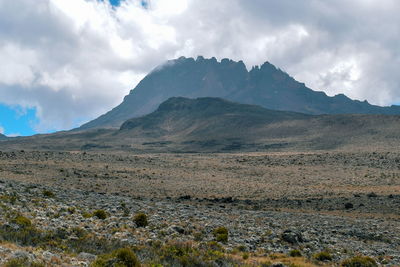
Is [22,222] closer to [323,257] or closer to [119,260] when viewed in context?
[119,260]

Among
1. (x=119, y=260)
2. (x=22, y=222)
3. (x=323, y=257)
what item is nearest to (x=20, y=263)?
(x=119, y=260)

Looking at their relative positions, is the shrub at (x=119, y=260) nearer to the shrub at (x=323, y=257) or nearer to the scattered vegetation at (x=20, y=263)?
the scattered vegetation at (x=20, y=263)

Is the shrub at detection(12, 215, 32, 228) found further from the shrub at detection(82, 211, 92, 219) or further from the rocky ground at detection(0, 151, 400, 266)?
the shrub at detection(82, 211, 92, 219)

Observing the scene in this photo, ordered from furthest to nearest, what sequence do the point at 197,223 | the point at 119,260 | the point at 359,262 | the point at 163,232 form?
the point at 197,223
the point at 163,232
the point at 359,262
the point at 119,260

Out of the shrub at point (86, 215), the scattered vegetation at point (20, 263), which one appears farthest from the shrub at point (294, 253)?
the shrub at point (86, 215)

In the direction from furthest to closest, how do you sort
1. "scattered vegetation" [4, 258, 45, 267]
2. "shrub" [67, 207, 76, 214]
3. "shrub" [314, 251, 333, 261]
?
"shrub" [67, 207, 76, 214], "shrub" [314, 251, 333, 261], "scattered vegetation" [4, 258, 45, 267]

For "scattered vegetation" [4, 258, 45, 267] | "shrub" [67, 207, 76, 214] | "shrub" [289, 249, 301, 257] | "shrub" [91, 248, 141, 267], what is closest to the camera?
"scattered vegetation" [4, 258, 45, 267]

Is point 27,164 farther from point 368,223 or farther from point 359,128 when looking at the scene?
point 359,128

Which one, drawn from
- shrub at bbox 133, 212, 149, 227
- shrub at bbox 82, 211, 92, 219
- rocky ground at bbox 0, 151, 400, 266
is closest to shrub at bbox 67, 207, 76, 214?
rocky ground at bbox 0, 151, 400, 266

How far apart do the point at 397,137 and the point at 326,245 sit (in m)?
120

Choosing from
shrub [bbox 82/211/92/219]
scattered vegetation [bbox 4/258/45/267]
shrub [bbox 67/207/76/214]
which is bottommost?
shrub [bbox 82/211/92/219]

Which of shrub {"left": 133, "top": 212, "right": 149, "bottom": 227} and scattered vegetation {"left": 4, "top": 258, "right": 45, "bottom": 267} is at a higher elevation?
scattered vegetation {"left": 4, "top": 258, "right": 45, "bottom": 267}

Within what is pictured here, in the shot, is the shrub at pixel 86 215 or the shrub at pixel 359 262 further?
the shrub at pixel 86 215

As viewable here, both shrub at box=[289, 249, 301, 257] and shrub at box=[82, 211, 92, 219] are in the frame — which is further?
shrub at box=[82, 211, 92, 219]
